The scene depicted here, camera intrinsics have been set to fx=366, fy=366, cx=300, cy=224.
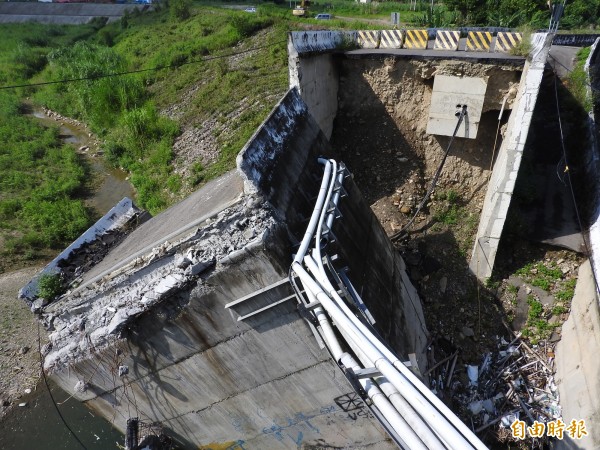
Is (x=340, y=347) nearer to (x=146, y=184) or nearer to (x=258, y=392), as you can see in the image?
(x=258, y=392)

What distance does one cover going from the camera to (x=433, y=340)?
334 inches

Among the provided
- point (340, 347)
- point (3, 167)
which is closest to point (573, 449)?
point (340, 347)

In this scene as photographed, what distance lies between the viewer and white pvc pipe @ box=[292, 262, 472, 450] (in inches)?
110

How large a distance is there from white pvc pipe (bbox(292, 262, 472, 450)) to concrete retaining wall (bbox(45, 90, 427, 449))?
673 mm

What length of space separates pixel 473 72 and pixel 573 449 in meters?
8.62

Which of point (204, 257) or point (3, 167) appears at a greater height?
point (3, 167)

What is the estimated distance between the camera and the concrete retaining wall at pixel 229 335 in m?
4.64

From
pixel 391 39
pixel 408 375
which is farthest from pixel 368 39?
pixel 408 375

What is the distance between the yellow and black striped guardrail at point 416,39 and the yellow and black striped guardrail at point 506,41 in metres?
2.06

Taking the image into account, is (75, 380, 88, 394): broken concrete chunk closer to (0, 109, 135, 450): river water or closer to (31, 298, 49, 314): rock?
(31, 298, 49, 314): rock

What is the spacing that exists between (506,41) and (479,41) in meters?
0.78

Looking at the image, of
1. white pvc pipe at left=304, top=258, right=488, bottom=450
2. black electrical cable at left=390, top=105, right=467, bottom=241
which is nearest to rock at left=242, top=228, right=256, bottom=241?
white pvc pipe at left=304, top=258, right=488, bottom=450

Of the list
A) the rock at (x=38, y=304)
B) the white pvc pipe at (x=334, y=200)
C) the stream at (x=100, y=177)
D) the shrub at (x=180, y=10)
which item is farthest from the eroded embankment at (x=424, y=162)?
the shrub at (x=180, y=10)

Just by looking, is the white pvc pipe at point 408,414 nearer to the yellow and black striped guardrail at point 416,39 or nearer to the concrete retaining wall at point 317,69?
the concrete retaining wall at point 317,69
